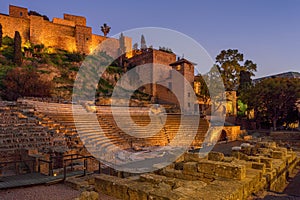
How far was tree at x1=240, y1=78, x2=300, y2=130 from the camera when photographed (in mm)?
29052

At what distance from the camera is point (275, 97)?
29953 mm

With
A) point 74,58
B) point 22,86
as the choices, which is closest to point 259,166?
point 22,86

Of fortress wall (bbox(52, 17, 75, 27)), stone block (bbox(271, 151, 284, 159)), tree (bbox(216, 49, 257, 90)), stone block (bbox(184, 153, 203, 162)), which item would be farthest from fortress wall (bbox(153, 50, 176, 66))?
stone block (bbox(184, 153, 203, 162))

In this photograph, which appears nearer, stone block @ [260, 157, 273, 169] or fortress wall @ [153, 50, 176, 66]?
stone block @ [260, 157, 273, 169]

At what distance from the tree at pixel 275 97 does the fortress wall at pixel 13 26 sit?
58974 mm

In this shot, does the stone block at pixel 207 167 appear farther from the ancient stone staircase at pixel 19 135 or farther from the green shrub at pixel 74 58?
the green shrub at pixel 74 58

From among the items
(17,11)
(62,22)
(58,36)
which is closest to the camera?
(17,11)

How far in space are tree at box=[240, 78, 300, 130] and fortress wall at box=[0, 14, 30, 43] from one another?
59.0 metres

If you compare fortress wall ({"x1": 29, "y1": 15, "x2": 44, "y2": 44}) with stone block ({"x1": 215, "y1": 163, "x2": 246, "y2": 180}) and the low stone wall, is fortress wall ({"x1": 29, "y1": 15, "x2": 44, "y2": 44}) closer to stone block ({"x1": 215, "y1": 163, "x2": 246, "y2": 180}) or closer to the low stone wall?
the low stone wall

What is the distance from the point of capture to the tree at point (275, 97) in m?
29.1

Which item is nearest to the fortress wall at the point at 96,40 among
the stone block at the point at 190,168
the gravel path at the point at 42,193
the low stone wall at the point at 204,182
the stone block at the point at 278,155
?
the gravel path at the point at 42,193

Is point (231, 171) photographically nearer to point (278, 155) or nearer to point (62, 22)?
point (278, 155)

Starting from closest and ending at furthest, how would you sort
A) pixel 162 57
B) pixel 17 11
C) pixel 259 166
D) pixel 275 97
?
pixel 259 166
pixel 275 97
pixel 162 57
pixel 17 11

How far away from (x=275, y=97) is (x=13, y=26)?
209ft
